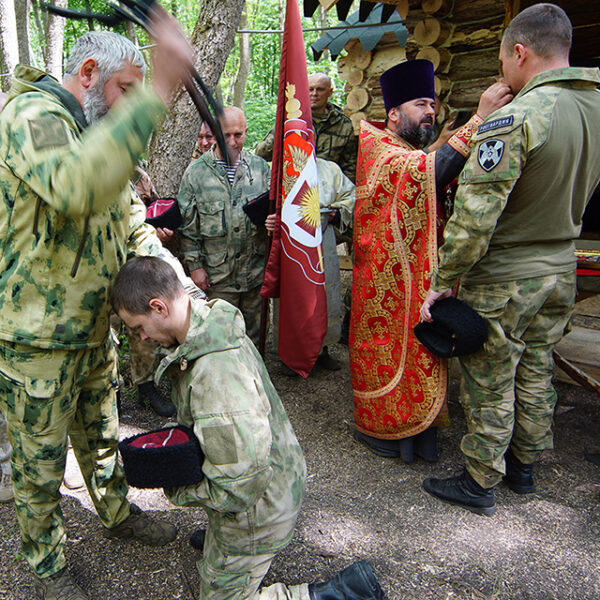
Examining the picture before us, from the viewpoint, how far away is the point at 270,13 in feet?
64.4

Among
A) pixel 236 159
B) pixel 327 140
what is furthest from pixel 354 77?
pixel 236 159

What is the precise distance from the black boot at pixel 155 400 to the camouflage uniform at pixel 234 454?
186 centimetres

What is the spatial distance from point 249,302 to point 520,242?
217 cm

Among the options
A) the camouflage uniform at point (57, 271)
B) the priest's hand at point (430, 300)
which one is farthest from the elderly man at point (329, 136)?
the camouflage uniform at point (57, 271)

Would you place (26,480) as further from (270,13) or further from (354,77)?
(270,13)

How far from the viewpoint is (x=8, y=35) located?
24.2 feet

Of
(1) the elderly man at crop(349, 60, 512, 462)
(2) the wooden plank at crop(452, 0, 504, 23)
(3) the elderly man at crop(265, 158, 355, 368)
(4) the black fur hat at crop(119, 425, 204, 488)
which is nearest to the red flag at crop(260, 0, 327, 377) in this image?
(1) the elderly man at crop(349, 60, 512, 462)

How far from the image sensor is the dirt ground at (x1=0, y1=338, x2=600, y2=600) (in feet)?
7.20

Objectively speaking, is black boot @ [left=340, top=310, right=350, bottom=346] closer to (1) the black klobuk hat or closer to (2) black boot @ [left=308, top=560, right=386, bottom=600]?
(1) the black klobuk hat

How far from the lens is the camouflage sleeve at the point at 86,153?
1.37 metres

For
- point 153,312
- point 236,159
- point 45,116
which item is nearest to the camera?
point 45,116

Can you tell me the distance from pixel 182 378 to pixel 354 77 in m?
5.79

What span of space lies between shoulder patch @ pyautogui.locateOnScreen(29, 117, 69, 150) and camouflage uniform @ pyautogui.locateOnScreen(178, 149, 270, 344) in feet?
7.39

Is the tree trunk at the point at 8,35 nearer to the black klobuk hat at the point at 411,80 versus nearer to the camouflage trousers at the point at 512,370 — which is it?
the black klobuk hat at the point at 411,80
